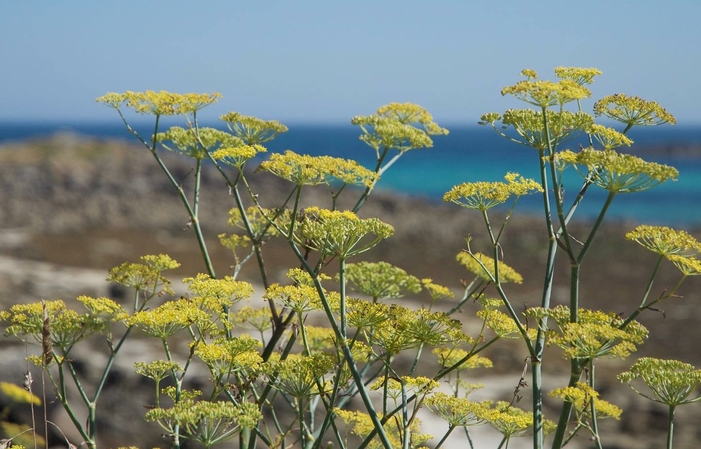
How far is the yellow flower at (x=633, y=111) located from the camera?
3.01m

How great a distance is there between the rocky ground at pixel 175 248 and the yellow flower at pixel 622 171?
7684 millimetres

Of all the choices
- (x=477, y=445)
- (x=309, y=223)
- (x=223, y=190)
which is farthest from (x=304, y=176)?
(x=223, y=190)

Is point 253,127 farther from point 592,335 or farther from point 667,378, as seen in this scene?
point 667,378

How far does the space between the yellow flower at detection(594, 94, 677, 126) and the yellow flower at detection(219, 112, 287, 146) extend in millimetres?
1563

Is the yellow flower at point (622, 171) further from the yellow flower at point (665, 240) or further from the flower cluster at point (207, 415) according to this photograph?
the flower cluster at point (207, 415)

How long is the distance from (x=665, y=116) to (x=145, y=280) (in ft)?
8.11

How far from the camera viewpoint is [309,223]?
2676mm

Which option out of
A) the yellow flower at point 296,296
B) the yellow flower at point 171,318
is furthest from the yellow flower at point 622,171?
the yellow flower at point 171,318

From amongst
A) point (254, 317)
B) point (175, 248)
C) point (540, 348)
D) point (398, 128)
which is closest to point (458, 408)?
point (540, 348)

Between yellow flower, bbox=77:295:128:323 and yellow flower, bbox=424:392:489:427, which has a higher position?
yellow flower, bbox=77:295:128:323

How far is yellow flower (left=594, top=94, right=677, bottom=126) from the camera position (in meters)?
3.01

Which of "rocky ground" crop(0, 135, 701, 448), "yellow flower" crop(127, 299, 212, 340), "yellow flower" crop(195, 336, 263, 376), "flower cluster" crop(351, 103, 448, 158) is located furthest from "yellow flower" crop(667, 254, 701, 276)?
"rocky ground" crop(0, 135, 701, 448)

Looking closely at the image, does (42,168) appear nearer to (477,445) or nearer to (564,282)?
(564,282)

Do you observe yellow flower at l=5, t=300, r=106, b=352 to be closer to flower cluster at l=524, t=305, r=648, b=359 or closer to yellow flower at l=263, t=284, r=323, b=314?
yellow flower at l=263, t=284, r=323, b=314
